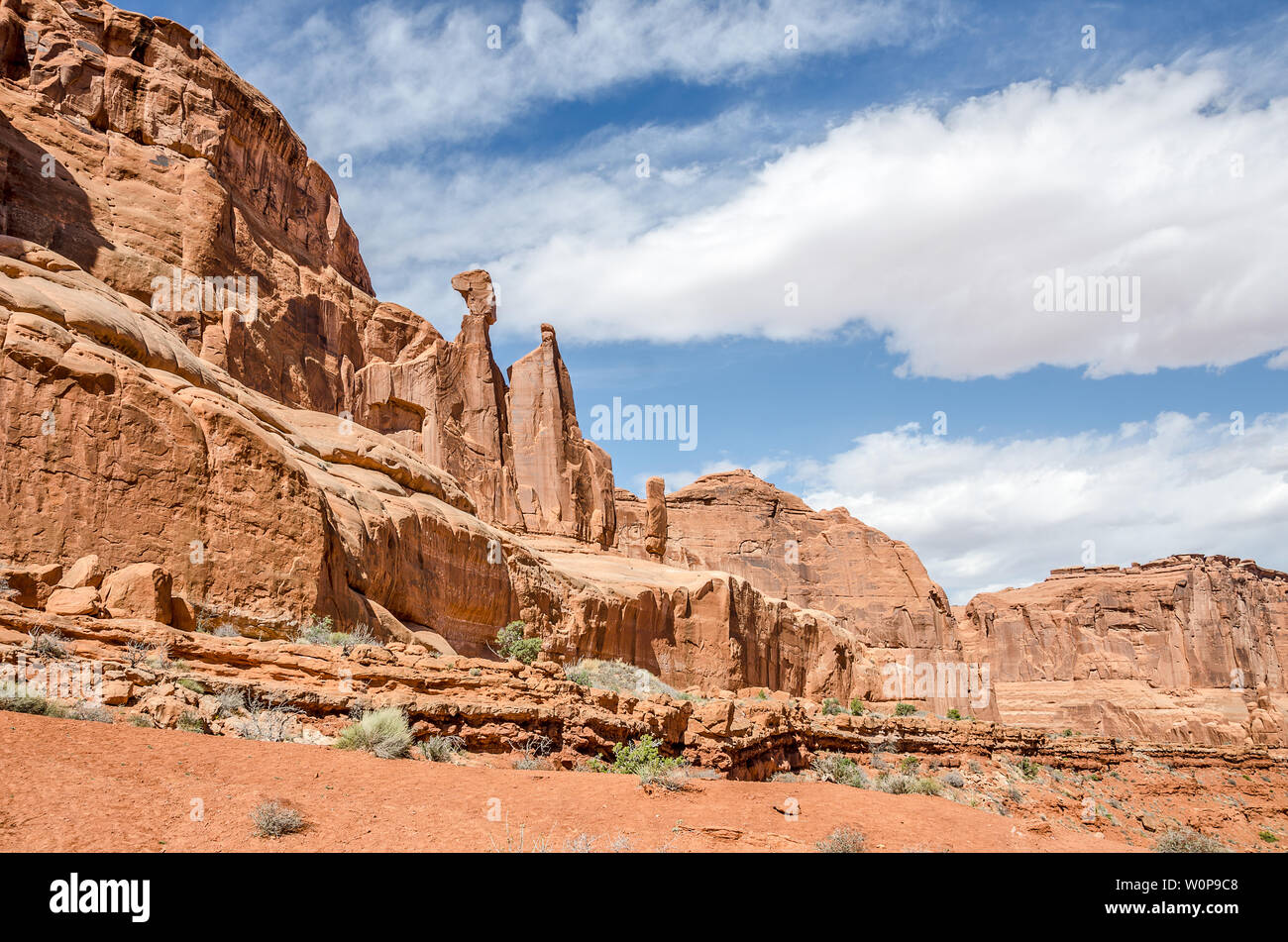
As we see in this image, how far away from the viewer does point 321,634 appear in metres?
14.3

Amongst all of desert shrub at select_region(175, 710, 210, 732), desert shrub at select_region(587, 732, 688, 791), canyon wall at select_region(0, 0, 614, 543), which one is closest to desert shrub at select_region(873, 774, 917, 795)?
desert shrub at select_region(587, 732, 688, 791)

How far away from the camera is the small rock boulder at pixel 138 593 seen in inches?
443

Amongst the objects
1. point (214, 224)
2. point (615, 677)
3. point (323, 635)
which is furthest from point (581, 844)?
point (214, 224)

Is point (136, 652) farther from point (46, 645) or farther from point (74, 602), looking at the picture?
point (74, 602)

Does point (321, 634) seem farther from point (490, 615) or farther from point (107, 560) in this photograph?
point (490, 615)

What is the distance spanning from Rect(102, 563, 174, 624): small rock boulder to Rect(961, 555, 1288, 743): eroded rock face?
256 feet

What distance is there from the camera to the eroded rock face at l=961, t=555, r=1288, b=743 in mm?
79500

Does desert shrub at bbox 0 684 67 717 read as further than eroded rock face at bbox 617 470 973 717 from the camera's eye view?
No

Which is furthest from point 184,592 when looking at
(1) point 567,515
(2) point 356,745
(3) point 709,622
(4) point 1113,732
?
(4) point 1113,732

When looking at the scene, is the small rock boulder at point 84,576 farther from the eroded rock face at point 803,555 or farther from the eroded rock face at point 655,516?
the eroded rock face at point 803,555

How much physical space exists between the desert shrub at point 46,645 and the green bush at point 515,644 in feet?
48.3

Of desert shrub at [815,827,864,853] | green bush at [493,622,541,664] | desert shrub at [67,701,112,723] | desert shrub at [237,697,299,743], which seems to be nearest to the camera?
desert shrub at [815,827,864,853]

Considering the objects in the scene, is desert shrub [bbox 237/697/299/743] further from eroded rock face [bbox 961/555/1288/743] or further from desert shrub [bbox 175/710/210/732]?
eroded rock face [bbox 961/555/1288/743]
